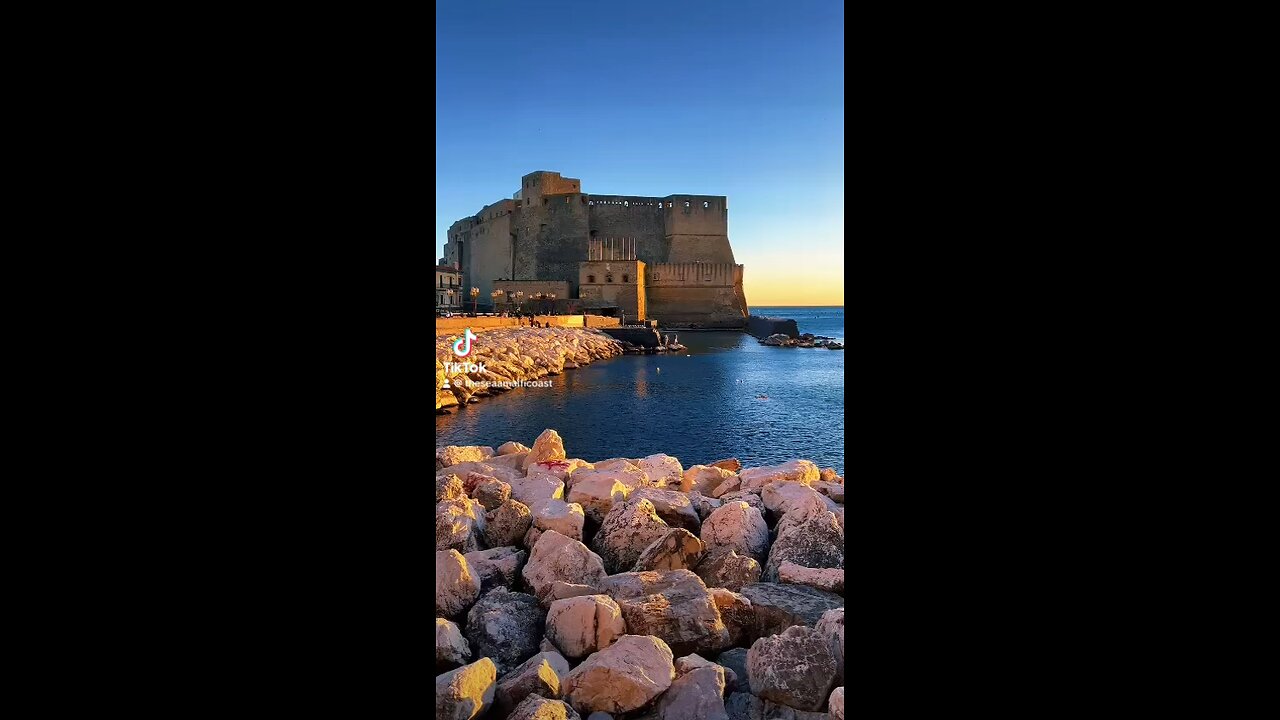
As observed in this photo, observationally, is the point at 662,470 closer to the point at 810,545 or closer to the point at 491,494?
the point at 491,494

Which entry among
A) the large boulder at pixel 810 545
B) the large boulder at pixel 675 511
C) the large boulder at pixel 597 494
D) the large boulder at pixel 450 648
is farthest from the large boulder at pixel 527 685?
the large boulder at pixel 597 494

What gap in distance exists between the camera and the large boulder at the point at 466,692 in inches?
60.7

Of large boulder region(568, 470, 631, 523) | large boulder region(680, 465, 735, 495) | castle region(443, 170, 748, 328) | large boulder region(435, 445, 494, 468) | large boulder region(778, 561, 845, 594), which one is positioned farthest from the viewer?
castle region(443, 170, 748, 328)

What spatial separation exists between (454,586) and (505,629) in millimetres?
295

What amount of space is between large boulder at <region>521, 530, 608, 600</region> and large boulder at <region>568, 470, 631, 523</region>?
1.98ft

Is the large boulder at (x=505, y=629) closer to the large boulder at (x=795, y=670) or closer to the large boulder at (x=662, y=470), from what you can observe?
the large boulder at (x=795, y=670)

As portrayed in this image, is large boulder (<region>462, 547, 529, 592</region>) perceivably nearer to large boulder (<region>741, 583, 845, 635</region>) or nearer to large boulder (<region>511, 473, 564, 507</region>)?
large boulder (<region>511, 473, 564, 507</region>)

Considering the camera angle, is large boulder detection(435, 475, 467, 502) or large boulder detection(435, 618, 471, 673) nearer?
large boulder detection(435, 618, 471, 673)

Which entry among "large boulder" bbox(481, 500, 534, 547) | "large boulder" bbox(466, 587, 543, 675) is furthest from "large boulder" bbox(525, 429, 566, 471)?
"large boulder" bbox(466, 587, 543, 675)

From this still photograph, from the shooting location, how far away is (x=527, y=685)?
5.46 ft

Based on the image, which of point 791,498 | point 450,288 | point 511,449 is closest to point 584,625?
point 791,498

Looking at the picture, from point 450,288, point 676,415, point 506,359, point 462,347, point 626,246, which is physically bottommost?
point 676,415

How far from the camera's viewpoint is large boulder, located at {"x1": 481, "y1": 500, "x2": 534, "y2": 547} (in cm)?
291
